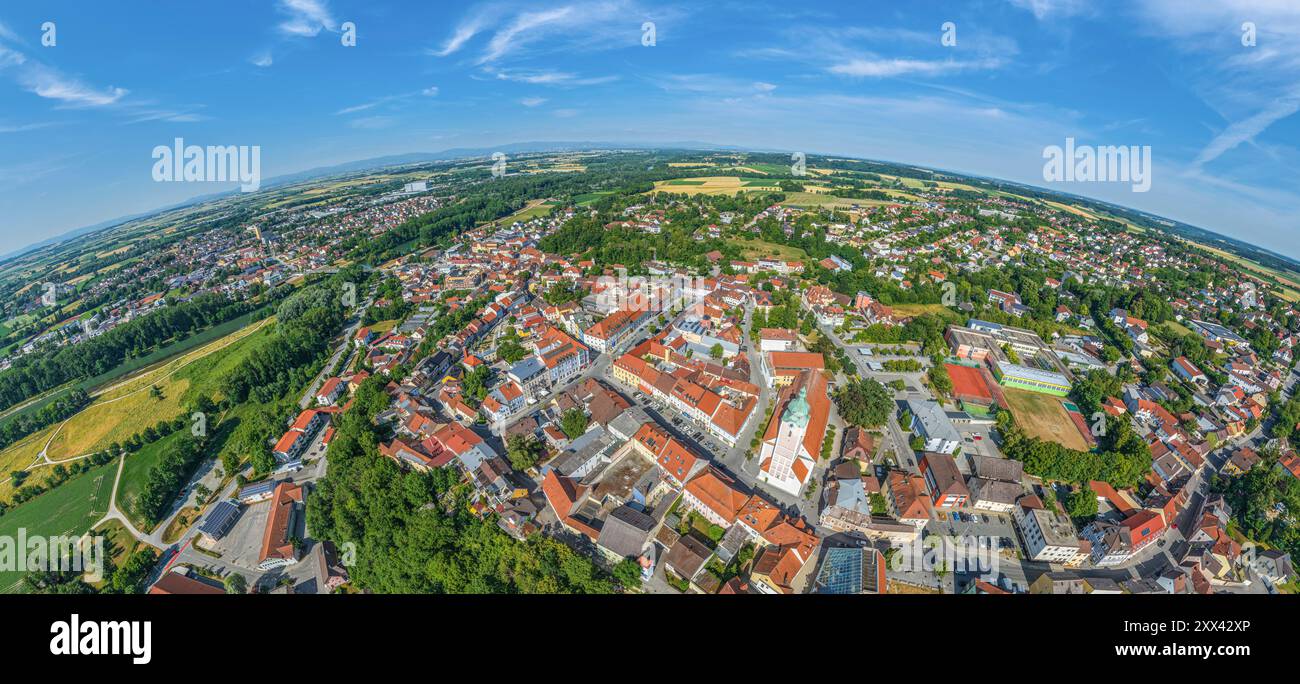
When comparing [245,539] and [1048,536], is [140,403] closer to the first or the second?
[245,539]

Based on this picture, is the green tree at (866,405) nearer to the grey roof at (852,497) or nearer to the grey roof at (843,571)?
the grey roof at (852,497)

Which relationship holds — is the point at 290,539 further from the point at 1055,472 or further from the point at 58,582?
the point at 1055,472

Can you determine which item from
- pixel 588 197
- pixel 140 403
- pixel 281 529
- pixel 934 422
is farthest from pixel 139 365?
pixel 588 197

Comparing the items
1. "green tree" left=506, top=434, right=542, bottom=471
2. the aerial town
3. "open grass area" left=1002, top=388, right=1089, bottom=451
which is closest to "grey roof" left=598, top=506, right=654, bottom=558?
the aerial town

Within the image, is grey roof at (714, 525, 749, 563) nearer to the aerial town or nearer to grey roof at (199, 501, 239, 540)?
the aerial town

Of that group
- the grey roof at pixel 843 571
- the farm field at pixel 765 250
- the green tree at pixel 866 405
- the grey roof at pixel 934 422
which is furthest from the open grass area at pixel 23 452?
the farm field at pixel 765 250

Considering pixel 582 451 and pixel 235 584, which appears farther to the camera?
pixel 582 451
